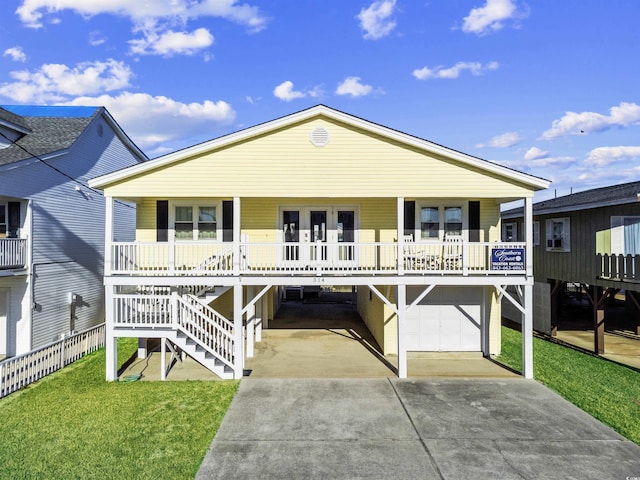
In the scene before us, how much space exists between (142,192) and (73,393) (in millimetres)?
5764

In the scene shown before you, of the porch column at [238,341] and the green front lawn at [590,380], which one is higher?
the porch column at [238,341]

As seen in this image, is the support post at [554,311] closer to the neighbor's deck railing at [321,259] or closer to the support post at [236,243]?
the neighbor's deck railing at [321,259]

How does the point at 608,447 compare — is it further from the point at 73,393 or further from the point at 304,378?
the point at 73,393

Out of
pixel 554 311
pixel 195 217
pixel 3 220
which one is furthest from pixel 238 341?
pixel 554 311

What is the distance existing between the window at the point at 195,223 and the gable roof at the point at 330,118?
2.27 metres

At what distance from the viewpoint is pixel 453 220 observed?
13922 millimetres

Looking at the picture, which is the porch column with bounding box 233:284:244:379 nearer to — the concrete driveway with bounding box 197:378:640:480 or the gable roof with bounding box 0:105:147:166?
the concrete driveway with bounding box 197:378:640:480

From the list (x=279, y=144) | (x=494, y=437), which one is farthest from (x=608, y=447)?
(x=279, y=144)

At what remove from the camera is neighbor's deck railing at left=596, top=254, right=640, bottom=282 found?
43.2ft

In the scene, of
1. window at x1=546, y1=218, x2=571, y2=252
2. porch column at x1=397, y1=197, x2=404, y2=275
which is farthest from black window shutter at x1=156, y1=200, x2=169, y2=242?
window at x1=546, y1=218, x2=571, y2=252

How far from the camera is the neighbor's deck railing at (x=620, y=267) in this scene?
13164 mm

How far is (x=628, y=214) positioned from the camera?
1437 cm

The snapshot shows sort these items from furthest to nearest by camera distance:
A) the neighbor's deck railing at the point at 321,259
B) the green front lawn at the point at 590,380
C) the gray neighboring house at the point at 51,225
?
1. the gray neighboring house at the point at 51,225
2. the neighbor's deck railing at the point at 321,259
3. the green front lawn at the point at 590,380

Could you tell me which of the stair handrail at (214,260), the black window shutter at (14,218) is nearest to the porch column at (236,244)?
the stair handrail at (214,260)
